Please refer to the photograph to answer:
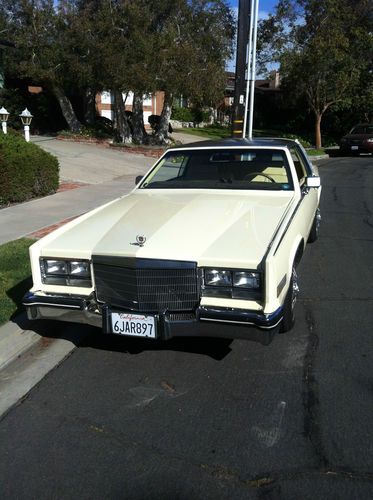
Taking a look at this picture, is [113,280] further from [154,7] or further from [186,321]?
[154,7]

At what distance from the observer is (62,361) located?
4031 millimetres

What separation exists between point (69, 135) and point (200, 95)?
6721mm

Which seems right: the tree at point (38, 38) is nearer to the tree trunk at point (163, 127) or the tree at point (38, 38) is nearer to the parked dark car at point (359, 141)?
the tree trunk at point (163, 127)

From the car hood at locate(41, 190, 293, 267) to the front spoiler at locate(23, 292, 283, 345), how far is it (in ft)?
1.10

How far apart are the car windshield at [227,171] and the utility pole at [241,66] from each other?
803 centimetres

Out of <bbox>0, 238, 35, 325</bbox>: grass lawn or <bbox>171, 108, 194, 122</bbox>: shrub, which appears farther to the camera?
<bbox>171, 108, 194, 122</bbox>: shrub

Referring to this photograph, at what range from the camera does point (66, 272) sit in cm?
385

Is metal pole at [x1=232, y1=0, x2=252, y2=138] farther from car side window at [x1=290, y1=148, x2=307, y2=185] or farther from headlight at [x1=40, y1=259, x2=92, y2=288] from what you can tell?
headlight at [x1=40, y1=259, x2=92, y2=288]

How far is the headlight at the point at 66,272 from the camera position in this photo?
3809 mm

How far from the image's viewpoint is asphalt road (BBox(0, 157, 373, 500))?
8.57ft

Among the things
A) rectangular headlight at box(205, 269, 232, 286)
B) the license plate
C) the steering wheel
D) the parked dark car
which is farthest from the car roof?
the parked dark car

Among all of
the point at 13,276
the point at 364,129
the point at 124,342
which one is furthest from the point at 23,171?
the point at 364,129

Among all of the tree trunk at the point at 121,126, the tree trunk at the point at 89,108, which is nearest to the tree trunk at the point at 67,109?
the tree trunk at the point at 121,126

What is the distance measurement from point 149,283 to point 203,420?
1.00 m
